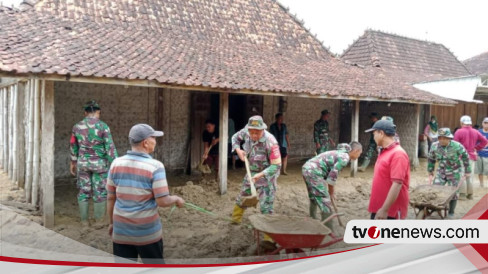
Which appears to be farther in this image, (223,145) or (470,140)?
(470,140)

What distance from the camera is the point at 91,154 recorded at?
213 inches

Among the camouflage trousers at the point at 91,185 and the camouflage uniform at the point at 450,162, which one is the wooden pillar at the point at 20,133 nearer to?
the camouflage trousers at the point at 91,185

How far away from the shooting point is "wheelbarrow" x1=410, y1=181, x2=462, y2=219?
18.7ft

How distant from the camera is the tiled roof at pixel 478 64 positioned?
754 inches

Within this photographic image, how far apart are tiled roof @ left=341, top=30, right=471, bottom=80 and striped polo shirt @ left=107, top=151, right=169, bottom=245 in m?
13.5

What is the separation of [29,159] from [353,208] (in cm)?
602

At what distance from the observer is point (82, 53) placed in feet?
20.2

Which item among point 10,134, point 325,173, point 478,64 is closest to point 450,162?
point 325,173

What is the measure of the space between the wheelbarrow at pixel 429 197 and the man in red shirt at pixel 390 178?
2.03 metres

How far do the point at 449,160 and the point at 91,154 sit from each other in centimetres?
593

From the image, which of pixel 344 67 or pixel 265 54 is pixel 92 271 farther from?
pixel 344 67

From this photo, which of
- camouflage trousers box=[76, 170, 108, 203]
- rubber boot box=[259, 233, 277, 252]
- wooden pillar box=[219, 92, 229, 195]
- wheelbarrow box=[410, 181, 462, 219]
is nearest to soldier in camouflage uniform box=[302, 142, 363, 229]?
rubber boot box=[259, 233, 277, 252]

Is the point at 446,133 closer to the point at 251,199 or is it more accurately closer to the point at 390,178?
the point at 390,178

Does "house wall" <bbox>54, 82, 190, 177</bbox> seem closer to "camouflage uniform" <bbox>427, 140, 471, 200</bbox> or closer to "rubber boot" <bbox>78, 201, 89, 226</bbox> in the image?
"rubber boot" <bbox>78, 201, 89, 226</bbox>
